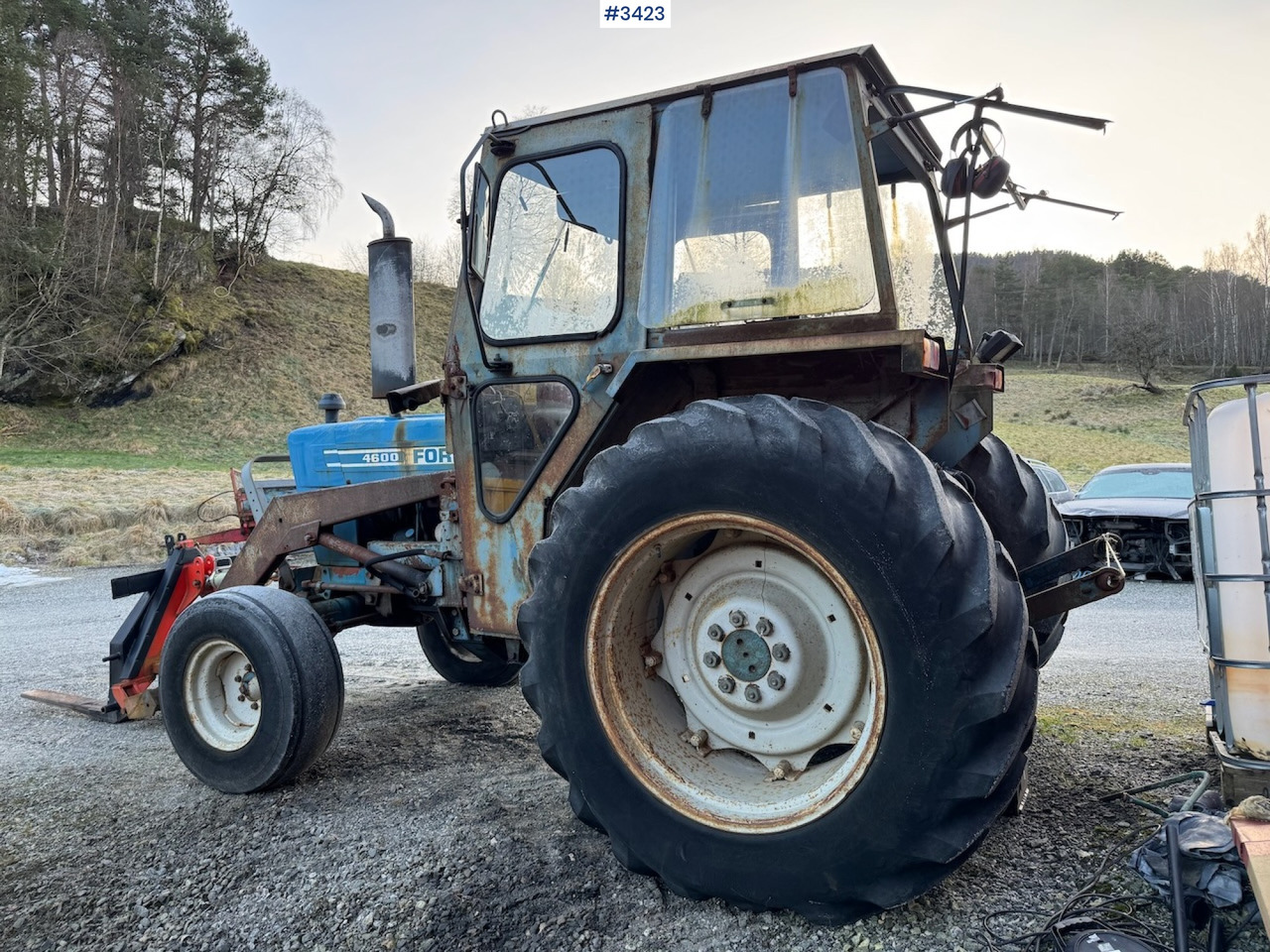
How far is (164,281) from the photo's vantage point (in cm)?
3169

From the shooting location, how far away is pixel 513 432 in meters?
3.42

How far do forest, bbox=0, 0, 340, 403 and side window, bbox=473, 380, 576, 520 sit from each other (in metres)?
28.8

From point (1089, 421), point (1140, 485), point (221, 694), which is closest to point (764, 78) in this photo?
point (221, 694)

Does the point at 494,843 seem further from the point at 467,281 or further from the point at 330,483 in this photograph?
the point at 330,483

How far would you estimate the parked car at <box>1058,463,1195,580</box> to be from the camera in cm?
1118

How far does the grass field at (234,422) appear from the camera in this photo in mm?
13930

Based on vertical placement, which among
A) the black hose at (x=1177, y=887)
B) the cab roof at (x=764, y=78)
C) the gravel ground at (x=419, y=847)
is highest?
the cab roof at (x=764, y=78)

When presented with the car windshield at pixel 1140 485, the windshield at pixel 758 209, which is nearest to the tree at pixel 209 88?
the car windshield at pixel 1140 485

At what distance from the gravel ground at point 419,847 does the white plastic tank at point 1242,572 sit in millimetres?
551

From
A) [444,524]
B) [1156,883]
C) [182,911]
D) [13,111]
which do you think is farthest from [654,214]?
[13,111]

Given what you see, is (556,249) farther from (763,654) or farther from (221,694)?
(221,694)

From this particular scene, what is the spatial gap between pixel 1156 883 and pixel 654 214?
2.43m

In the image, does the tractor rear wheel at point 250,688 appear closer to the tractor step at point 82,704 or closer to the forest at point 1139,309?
the tractor step at point 82,704

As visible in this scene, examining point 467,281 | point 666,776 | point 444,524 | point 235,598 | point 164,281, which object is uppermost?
point 164,281
